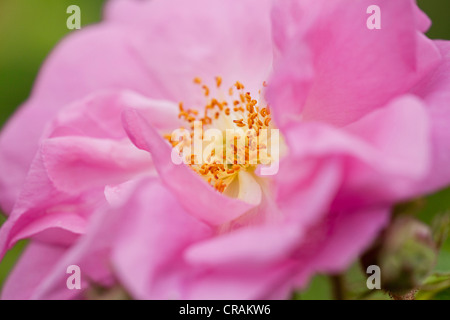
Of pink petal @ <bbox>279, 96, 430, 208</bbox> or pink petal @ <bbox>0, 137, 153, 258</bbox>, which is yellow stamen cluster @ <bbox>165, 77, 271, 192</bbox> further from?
pink petal @ <bbox>279, 96, 430, 208</bbox>

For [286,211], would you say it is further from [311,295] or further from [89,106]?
[311,295]

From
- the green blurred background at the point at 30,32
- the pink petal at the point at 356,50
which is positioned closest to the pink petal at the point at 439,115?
the pink petal at the point at 356,50

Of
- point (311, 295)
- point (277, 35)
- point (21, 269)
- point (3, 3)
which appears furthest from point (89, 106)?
point (3, 3)

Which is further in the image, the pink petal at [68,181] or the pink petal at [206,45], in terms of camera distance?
the pink petal at [206,45]

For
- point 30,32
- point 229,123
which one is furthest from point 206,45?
point 30,32

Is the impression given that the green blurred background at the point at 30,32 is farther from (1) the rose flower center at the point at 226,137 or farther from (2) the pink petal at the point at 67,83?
(1) the rose flower center at the point at 226,137

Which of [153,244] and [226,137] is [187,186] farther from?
[226,137]

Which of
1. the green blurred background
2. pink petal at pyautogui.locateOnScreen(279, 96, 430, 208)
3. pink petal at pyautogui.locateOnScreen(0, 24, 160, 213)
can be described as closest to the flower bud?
pink petal at pyautogui.locateOnScreen(279, 96, 430, 208)
